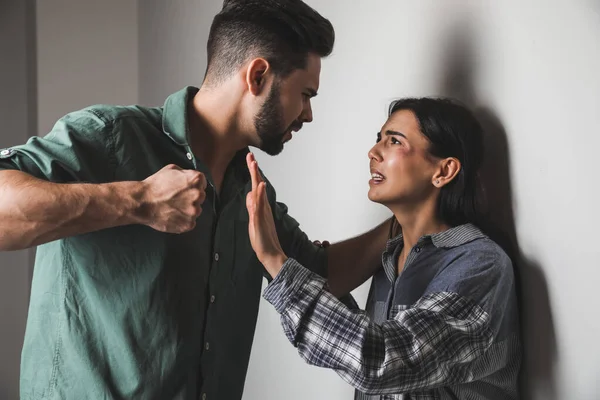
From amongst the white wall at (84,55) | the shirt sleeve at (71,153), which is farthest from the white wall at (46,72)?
the shirt sleeve at (71,153)

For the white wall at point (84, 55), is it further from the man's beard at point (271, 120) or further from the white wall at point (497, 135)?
the man's beard at point (271, 120)

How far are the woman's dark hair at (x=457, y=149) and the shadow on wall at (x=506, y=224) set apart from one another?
3 centimetres

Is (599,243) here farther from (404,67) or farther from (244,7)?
(244,7)

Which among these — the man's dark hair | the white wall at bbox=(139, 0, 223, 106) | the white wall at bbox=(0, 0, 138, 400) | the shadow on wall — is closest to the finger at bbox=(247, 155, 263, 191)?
the man's dark hair

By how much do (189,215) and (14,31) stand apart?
2.31 meters

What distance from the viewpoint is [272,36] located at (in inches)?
56.7

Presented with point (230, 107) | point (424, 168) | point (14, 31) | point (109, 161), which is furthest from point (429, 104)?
point (14, 31)

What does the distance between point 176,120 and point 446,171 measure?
0.53 meters

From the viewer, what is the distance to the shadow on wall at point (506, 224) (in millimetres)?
1265

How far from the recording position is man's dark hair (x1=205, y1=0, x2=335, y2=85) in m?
1.44

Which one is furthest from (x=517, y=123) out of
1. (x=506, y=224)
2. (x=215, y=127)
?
(x=215, y=127)

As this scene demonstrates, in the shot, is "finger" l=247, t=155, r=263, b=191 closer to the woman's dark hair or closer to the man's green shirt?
the man's green shirt

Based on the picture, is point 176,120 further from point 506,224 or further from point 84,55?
Result: point 84,55

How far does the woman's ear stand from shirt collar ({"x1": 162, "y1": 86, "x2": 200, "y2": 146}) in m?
0.48
